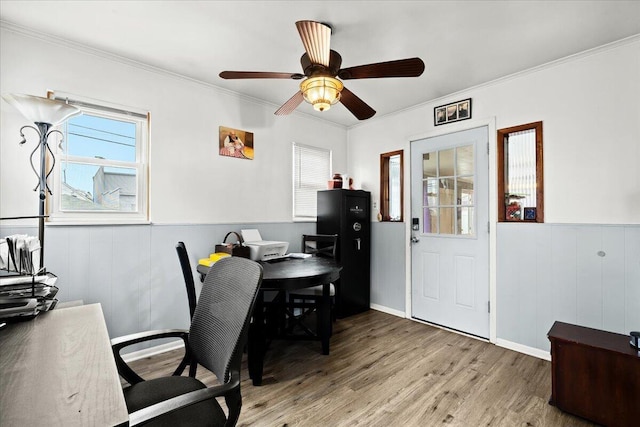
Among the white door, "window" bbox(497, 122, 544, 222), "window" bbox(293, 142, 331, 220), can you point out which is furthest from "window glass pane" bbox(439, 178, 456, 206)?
"window" bbox(293, 142, 331, 220)

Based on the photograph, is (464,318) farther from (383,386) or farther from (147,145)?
(147,145)

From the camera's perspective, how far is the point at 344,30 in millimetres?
2137

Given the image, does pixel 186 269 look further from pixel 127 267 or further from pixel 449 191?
pixel 449 191

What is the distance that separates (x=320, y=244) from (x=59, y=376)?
2.86 meters

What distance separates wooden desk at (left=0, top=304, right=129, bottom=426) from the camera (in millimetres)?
615

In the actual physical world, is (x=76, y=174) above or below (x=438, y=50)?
below

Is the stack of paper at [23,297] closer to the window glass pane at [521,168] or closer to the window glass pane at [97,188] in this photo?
the window glass pane at [97,188]

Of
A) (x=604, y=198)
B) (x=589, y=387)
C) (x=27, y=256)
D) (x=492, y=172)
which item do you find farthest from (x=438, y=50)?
Result: (x=27, y=256)

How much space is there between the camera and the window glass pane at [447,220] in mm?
3256

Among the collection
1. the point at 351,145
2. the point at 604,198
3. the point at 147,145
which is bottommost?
the point at 604,198

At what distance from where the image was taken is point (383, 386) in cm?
216

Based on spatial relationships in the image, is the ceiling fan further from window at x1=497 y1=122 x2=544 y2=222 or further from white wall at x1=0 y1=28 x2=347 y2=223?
window at x1=497 y1=122 x2=544 y2=222

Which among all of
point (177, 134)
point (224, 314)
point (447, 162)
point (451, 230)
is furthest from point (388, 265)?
point (224, 314)

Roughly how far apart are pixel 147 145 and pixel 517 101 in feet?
11.2
